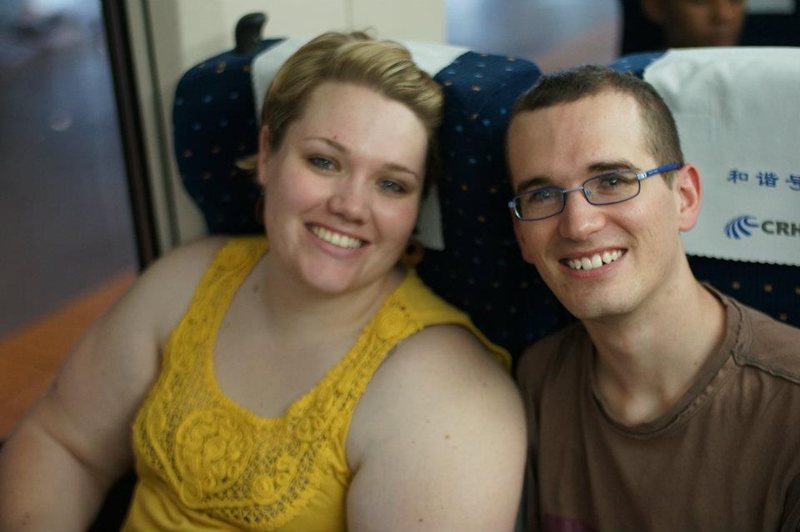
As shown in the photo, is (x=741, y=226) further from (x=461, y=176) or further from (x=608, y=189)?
(x=461, y=176)

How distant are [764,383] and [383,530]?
1.94 feet

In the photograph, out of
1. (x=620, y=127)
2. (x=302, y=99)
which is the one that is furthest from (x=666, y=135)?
(x=302, y=99)

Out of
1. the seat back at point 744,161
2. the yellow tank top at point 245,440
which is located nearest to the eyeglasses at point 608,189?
the seat back at point 744,161


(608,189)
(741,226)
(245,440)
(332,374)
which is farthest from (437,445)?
(741,226)

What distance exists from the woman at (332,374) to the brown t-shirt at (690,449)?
0.29 feet

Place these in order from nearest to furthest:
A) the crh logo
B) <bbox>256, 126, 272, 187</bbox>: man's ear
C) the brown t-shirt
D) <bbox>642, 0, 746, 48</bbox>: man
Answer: the brown t-shirt, the crh logo, <bbox>256, 126, 272, 187</bbox>: man's ear, <bbox>642, 0, 746, 48</bbox>: man

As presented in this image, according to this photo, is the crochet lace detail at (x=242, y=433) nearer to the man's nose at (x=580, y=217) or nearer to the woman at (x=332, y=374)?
the woman at (x=332, y=374)

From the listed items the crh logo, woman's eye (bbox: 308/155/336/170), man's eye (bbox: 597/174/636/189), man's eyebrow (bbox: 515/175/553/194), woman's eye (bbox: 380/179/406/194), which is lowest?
the crh logo

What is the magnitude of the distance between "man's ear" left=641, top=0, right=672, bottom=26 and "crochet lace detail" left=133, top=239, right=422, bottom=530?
1.54 metres

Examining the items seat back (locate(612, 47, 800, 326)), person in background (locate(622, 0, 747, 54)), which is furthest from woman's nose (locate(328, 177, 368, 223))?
person in background (locate(622, 0, 747, 54))

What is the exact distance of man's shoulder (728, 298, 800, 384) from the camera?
122cm

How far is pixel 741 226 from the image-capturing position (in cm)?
137

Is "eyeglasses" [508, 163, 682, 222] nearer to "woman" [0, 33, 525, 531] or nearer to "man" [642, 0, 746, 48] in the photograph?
"woman" [0, 33, 525, 531]

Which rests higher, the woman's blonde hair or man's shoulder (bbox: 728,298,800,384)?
the woman's blonde hair
